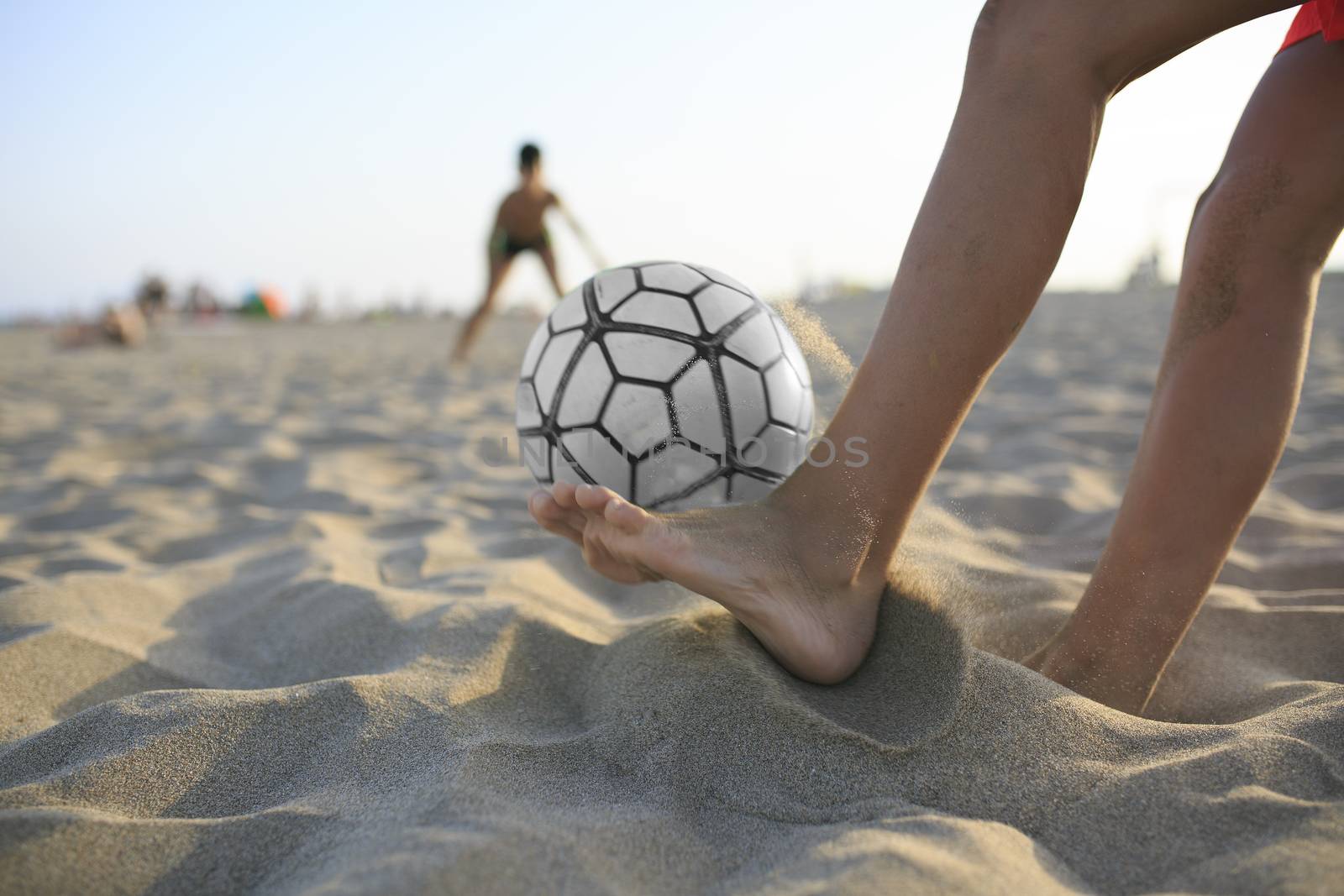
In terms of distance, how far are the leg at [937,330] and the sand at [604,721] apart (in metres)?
0.12

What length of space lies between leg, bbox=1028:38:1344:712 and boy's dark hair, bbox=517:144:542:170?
257 inches

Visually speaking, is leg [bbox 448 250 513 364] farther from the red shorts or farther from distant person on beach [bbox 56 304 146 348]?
the red shorts

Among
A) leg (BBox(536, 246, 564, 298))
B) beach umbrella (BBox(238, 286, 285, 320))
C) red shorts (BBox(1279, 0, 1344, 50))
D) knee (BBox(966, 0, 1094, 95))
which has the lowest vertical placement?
beach umbrella (BBox(238, 286, 285, 320))

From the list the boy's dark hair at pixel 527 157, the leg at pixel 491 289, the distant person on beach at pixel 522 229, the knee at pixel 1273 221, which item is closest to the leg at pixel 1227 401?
the knee at pixel 1273 221

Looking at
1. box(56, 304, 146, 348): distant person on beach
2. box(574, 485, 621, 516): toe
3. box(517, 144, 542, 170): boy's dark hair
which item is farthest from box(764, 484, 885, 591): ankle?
box(56, 304, 146, 348): distant person on beach

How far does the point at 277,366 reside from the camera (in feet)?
26.4

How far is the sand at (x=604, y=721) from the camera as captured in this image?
0.92 meters

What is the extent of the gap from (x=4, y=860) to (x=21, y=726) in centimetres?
52

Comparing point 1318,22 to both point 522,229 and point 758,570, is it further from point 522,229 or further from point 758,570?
point 522,229

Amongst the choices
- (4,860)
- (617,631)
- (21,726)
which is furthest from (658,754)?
(21,726)

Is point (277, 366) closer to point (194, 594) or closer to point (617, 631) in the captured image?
point (194, 594)

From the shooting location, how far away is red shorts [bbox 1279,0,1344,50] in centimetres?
126

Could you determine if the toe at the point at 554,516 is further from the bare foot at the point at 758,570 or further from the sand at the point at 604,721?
the sand at the point at 604,721

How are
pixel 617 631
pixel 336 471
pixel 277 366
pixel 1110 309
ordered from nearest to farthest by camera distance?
1. pixel 617 631
2. pixel 336 471
3. pixel 277 366
4. pixel 1110 309
